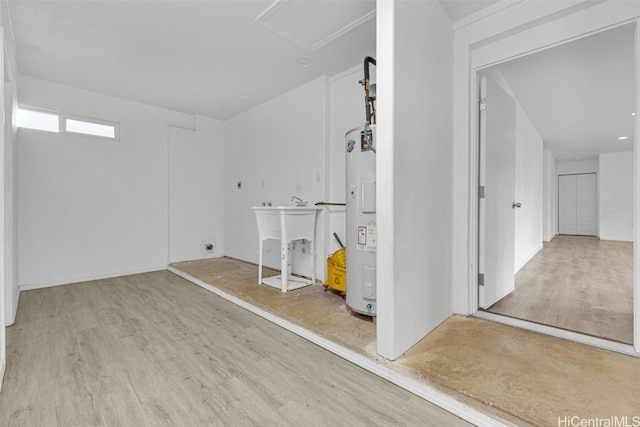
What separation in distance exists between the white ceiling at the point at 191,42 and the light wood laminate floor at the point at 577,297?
246cm

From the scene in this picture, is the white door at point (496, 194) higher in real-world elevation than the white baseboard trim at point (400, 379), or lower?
higher

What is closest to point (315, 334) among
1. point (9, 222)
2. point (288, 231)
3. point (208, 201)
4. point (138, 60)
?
point (288, 231)

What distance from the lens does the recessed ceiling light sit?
9.64 ft

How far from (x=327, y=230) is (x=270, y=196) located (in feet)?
3.88

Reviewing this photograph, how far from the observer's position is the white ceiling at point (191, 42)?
2.16 metres

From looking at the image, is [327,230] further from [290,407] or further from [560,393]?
[560,393]

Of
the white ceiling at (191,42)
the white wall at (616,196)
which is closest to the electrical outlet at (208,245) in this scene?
the white ceiling at (191,42)

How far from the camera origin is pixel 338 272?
2.69 m

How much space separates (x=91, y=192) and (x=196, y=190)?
1.36 m

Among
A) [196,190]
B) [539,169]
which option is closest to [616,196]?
[539,169]

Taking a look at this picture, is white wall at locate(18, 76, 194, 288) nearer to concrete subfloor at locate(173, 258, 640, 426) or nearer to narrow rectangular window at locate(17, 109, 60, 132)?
narrow rectangular window at locate(17, 109, 60, 132)

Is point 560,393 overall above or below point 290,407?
above

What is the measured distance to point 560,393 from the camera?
132 centimetres

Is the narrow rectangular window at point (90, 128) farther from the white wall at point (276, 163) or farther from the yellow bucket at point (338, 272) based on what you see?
the yellow bucket at point (338, 272)
